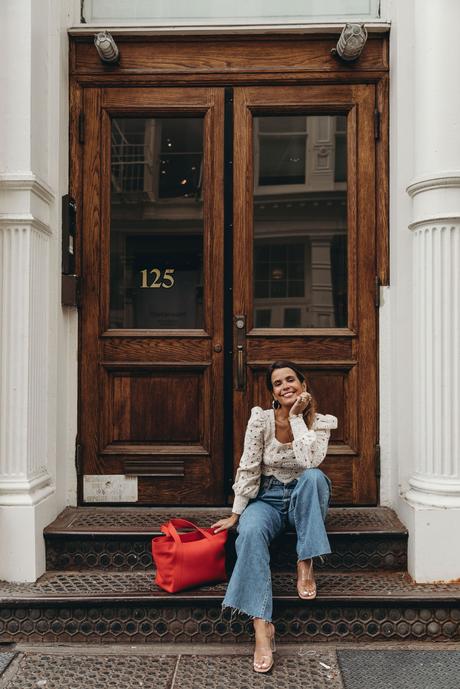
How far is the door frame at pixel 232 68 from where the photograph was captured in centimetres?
426

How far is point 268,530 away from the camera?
3414mm

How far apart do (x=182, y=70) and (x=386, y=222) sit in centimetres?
166

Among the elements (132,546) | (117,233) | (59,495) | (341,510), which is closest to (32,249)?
(117,233)

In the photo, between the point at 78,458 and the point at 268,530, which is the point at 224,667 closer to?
the point at 268,530

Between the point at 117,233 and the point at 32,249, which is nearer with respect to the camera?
the point at 32,249

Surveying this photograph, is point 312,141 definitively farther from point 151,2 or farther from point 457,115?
point 151,2

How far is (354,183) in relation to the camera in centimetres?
429

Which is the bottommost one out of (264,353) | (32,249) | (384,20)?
(264,353)

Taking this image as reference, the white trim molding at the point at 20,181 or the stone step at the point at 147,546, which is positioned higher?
the white trim molding at the point at 20,181

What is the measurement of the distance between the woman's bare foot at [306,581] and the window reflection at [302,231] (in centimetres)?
154

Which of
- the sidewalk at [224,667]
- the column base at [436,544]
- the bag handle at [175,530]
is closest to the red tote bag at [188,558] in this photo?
the bag handle at [175,530]

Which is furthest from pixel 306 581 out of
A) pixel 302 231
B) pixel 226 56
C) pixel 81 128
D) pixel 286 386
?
pixel 226 56

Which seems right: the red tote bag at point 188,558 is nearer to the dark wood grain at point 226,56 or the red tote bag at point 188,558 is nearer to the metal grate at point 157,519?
the metal grate at point 157,519

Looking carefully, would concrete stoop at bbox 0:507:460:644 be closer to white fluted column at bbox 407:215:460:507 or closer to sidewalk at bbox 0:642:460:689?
sidewalk at bbox 0:642:460:689
